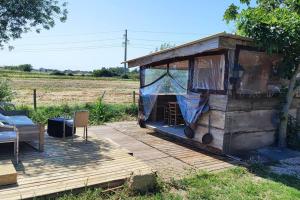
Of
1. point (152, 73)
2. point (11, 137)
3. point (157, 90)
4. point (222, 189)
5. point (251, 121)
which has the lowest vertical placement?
point (222, 189)

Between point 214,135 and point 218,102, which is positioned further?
point 214,135

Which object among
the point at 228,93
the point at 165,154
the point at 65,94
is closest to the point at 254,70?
the point at 228,93

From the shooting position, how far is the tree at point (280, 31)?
5871 millimetres

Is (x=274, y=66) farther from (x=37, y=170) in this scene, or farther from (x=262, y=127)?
(x=37, y=170)

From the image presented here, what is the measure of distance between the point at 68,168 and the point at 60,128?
210cm

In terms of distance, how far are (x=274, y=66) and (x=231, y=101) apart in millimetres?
1502

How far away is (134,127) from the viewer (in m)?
9.46

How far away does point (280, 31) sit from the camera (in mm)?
5941

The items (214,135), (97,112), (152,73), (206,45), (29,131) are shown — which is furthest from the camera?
(97,112)

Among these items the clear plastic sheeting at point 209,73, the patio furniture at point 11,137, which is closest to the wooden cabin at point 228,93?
the clear plastic sheeting at point 209,73

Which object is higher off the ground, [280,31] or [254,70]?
[280,31]

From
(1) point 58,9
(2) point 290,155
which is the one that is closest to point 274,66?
(2) point 290,155

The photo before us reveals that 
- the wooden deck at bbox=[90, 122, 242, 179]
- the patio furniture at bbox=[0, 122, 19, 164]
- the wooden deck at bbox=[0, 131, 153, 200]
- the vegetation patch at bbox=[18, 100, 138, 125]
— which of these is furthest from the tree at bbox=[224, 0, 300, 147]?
the vegetation patch at bbox=[18, 100, 138, 125]

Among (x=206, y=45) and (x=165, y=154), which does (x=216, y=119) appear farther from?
(x=206, y=45)
